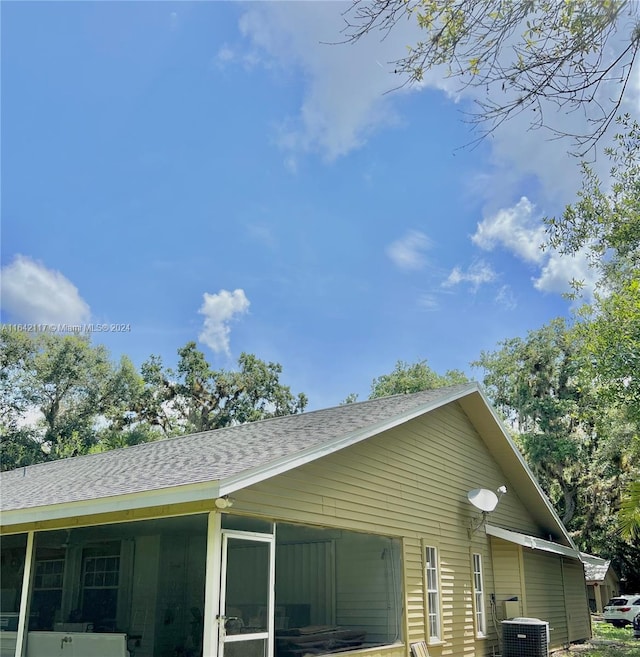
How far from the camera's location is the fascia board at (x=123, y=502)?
5855 millimetres

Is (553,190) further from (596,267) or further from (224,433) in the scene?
(224,433)

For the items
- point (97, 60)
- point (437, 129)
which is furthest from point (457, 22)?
point (97, 60)

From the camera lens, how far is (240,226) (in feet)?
59.1

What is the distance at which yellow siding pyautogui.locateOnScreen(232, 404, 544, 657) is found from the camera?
7.59m

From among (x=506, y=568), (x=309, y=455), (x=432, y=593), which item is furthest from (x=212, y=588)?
(x=506, y=568)

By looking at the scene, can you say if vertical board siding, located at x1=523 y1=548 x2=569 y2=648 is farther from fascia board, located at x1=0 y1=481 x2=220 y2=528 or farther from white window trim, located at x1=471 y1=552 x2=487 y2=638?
fascia board, located at x1=0 y1=481 x2=220 y2=528

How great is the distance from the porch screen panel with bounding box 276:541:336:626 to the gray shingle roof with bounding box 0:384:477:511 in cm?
225

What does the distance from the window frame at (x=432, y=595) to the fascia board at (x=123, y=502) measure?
524 centimetres

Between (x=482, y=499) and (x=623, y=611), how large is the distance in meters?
15.0

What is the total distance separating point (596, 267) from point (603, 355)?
1.80 metres

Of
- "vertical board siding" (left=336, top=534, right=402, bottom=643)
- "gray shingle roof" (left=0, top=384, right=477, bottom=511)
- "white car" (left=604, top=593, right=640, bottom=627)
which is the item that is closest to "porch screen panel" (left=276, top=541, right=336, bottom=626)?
"vertical board siding" (left=336, top=534, right=402, bottom=643)

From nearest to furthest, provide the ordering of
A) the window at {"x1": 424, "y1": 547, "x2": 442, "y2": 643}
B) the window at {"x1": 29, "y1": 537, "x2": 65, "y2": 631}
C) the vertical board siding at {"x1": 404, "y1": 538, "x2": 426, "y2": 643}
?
the window at {"x1": 29, "y1": 537, "x2": 65, "y2": 631} → the vertical board siding at {"x1": 404, "y1": 538, "x2": 426, "y2": 643} → the window at {"x1": 424, "y1": 547, "x2": 442, "y2": 643}

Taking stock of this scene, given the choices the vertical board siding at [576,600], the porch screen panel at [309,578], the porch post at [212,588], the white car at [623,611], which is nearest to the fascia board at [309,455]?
the porch post at [212,588]

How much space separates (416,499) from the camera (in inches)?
399
